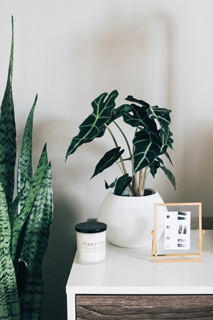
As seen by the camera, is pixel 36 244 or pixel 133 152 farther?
pixel 36 244

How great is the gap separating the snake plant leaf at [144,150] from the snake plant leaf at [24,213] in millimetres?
285

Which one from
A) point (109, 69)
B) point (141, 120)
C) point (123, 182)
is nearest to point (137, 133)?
point (141, 120)

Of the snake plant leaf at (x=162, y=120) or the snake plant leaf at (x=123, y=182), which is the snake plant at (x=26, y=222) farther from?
the snake plant leaf at (x=162, y=120)

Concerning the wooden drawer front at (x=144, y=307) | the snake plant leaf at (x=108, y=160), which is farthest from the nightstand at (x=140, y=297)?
the snake plant leaf at (x=108, y=160)

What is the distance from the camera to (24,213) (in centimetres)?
111

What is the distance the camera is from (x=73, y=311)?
94 centimetres

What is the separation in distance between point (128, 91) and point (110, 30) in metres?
0.20

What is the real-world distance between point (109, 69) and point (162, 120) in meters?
0.40

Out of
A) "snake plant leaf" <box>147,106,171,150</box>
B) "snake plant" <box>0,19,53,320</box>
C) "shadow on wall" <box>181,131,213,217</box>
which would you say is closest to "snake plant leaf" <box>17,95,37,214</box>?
"snake plant" <box>0,19,53,320</box>

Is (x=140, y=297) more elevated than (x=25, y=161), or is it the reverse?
(x=25, y=161)

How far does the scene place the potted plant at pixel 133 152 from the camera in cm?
103

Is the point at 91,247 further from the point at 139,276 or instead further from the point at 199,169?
the point at 199,169

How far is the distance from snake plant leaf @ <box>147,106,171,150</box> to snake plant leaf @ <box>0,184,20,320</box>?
41cm

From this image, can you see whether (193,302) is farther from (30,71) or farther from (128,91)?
(30,71)
